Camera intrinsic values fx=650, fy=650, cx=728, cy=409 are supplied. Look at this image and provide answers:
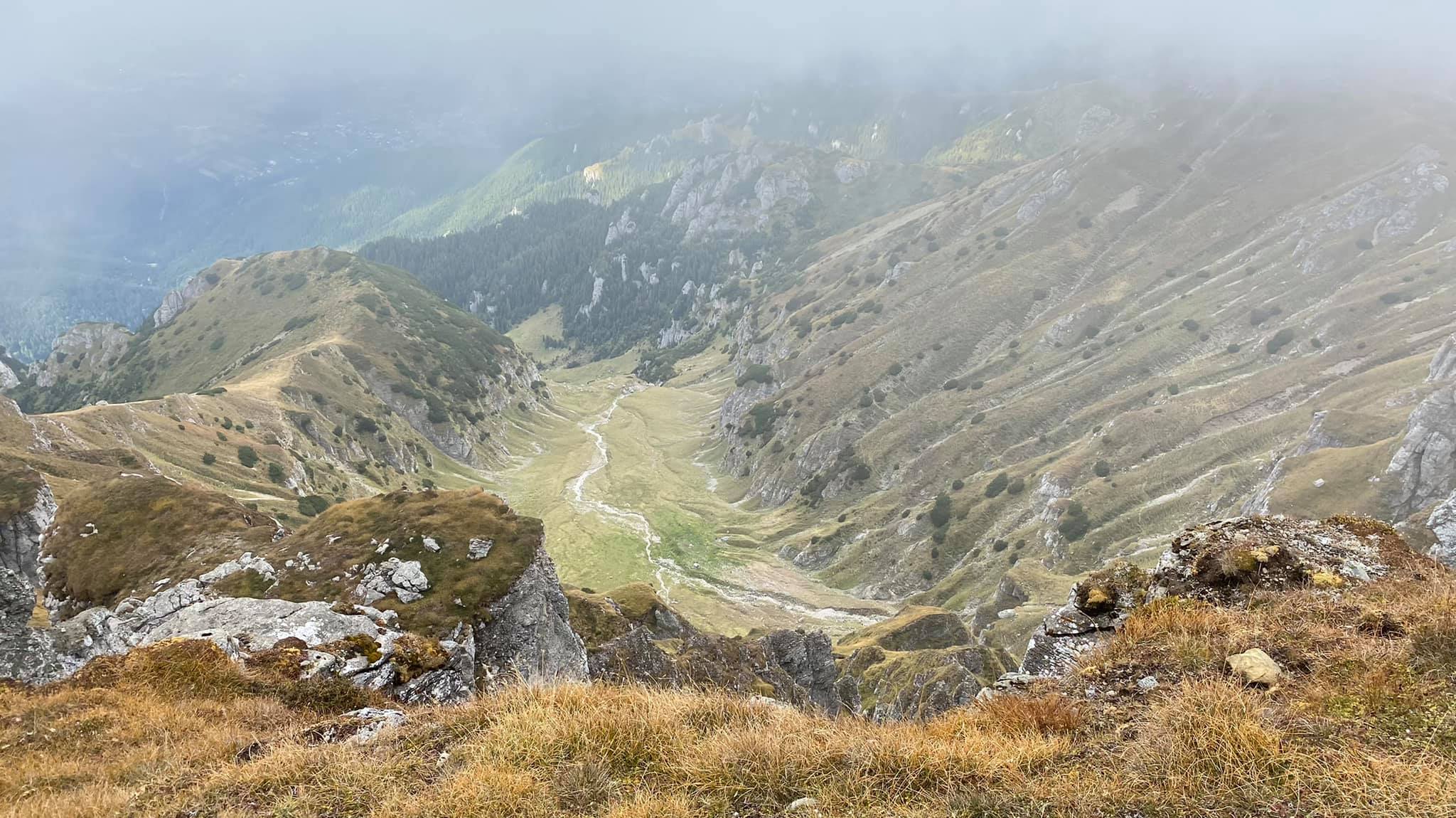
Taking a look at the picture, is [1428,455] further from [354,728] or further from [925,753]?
[354,728]

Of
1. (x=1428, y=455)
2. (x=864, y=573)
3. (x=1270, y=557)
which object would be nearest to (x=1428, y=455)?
(x=1428, y=455)

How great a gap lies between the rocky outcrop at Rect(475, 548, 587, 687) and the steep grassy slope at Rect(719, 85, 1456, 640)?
218ft

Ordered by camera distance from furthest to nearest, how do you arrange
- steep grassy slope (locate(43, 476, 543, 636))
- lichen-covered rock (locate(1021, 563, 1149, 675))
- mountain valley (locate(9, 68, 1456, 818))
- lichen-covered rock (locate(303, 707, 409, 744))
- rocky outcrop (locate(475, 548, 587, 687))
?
steep grassy slope (locate(43, 476, 543, 636)), rocky outcrop (locate(475, 548, 587, 687)), lichen-covered rock (locate(1021, 563, 1149, 675)), lichen-covered rock (locate(303, 707, 409, 744)), mountain valley (locate(9, 68, 1456, 818))

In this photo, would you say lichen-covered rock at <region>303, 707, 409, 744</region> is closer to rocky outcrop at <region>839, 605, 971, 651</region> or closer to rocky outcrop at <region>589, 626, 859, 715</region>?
rocky outcrop at <region>589, 626, 859, 715</region>

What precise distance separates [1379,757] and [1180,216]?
775 feet

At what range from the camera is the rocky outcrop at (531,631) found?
3909 cm

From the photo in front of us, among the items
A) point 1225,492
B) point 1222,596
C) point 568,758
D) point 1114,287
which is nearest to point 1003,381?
point 1114,287

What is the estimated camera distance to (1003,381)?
15625 centimetres

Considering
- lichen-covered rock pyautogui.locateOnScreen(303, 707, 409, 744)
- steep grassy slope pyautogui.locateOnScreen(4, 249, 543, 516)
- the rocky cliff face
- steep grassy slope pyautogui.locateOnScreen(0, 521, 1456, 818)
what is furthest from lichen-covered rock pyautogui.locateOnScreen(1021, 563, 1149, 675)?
steep grassy slope pyautogui.locateOnScreen(4, 249, 543, 516)

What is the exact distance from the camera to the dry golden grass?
652cm

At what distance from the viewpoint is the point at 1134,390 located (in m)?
130

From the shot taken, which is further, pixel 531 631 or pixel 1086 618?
pixel 531 631

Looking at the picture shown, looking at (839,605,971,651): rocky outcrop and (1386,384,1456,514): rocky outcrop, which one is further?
(839,605,971,651): rocky outcrop

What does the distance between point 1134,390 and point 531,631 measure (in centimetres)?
13008
